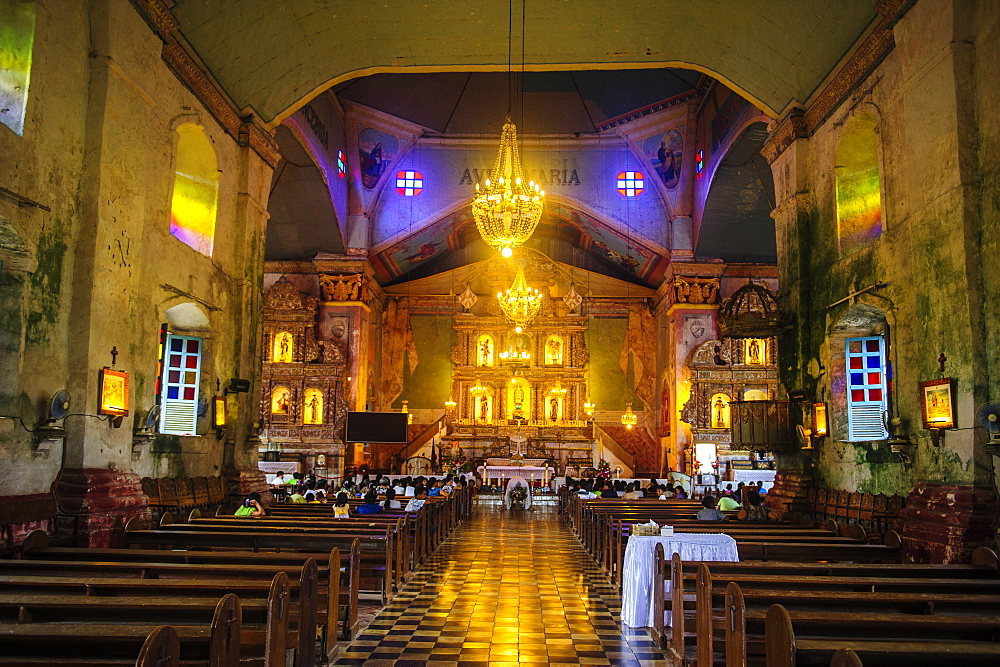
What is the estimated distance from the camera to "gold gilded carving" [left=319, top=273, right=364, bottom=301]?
979 inches

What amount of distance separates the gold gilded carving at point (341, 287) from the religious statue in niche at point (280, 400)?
10.5 feet

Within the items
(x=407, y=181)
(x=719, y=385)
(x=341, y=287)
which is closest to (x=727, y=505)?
(x=719, y=385)

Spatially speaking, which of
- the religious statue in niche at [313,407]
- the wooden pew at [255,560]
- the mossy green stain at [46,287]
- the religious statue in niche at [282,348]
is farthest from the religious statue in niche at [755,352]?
the mossy green stain at [46,287]

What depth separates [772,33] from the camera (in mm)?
12430

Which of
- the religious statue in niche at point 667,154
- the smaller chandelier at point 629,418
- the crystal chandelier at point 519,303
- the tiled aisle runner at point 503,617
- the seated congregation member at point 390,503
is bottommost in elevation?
the tiled aisle runner at point 503,617

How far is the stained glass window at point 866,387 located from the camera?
37.8ft

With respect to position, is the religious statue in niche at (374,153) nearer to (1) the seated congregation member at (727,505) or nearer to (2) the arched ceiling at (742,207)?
(2) the arched ceiling at (742,207)

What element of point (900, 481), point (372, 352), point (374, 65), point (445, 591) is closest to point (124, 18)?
point (374, 65)

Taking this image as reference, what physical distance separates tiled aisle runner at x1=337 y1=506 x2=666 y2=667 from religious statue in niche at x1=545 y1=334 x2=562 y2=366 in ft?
56.1

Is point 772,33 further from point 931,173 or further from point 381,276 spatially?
point 381,276

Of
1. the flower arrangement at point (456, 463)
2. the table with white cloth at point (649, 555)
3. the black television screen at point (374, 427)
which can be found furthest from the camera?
the flower arrangement at point (456, 463)

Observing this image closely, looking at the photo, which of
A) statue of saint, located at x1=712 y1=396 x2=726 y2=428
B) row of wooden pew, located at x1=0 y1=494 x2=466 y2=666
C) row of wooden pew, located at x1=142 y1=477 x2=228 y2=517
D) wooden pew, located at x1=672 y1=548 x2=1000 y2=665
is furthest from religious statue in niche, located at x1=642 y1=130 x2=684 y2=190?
wooden pew, located at x1=672 y1=548 x2=1000 y2=665

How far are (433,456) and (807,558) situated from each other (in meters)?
20.6

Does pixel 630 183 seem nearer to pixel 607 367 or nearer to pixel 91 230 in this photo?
pixel 607 367
